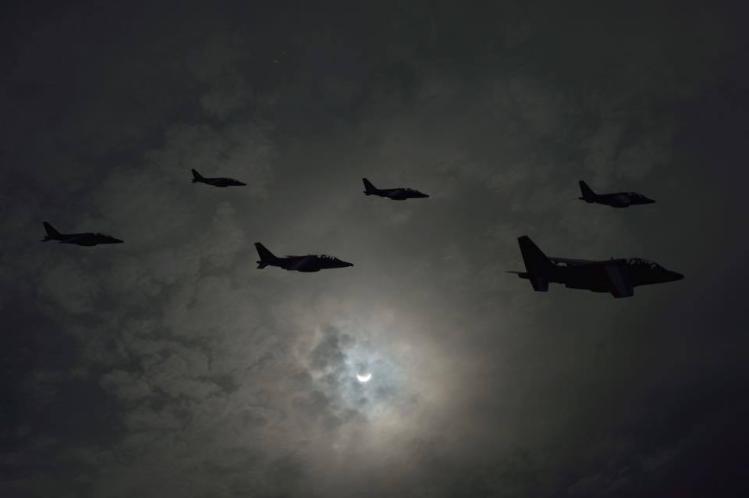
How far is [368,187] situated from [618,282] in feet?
260

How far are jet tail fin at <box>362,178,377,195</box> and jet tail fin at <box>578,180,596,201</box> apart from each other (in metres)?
47.4

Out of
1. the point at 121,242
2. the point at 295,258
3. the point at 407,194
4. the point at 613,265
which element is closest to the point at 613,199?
the point at 407,194

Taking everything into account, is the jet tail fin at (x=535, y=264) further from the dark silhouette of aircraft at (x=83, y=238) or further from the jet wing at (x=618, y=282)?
the dark silhouette of aircraft at (x=83, y=238)

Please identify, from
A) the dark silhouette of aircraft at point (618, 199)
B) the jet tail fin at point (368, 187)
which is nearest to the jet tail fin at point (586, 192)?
the dark silhouette of aircraft at point (618, 199)

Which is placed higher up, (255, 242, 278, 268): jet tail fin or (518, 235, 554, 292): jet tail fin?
(518, 235, 554, 292): jet tail fin

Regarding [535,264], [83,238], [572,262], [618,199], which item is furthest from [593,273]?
[83,238]

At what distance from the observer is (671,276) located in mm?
53000

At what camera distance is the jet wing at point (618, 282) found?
51.5 m

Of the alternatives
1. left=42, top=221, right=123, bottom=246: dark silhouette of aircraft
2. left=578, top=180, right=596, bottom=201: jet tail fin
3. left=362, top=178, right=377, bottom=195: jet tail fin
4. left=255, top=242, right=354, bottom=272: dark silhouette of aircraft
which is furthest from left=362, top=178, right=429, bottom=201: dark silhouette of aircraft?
left=42, top=221, right=123, bottom=246: dark silhouette of aircraft

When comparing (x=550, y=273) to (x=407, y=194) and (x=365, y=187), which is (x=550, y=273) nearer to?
(x=407, y=194)

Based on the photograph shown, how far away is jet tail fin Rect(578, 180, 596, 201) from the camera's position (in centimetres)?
10312

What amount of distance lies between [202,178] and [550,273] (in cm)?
8855

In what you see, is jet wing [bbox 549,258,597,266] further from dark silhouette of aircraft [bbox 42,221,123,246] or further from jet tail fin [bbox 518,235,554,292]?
dark silhouette of aircraft [bbox 42,221,123,246]

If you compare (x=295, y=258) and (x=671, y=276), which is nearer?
(x=671, y=276)
